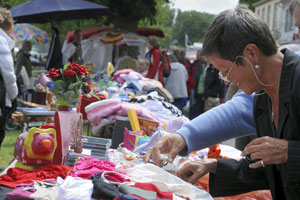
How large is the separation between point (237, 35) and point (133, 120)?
197 cm

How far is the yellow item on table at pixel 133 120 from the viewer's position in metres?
3.36

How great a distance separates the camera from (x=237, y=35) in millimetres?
1566

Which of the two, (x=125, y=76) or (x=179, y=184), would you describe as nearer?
(x=179, y=184)

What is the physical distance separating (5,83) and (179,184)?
10.4 feet

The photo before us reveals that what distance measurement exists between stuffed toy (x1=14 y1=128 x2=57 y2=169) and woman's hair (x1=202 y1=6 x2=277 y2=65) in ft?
4.12

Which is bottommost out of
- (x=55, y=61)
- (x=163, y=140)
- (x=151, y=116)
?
(x=55, y=61)

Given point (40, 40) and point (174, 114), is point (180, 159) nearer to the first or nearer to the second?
point (174, 114)

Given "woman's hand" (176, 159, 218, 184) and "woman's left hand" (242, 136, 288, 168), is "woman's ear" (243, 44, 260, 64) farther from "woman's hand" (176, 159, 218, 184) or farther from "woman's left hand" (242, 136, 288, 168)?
"woman's hand" (176, 159, 218, 184)

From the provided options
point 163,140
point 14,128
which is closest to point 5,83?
point 163,140

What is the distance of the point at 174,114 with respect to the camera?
4016 mm

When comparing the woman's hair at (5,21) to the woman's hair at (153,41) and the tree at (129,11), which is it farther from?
the tree at (129,11)

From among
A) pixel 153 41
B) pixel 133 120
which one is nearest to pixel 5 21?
pixel 133 120

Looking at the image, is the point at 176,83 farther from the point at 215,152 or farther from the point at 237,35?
the point at 237,35

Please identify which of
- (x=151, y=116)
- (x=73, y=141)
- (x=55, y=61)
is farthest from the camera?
(x=55, y=61)
